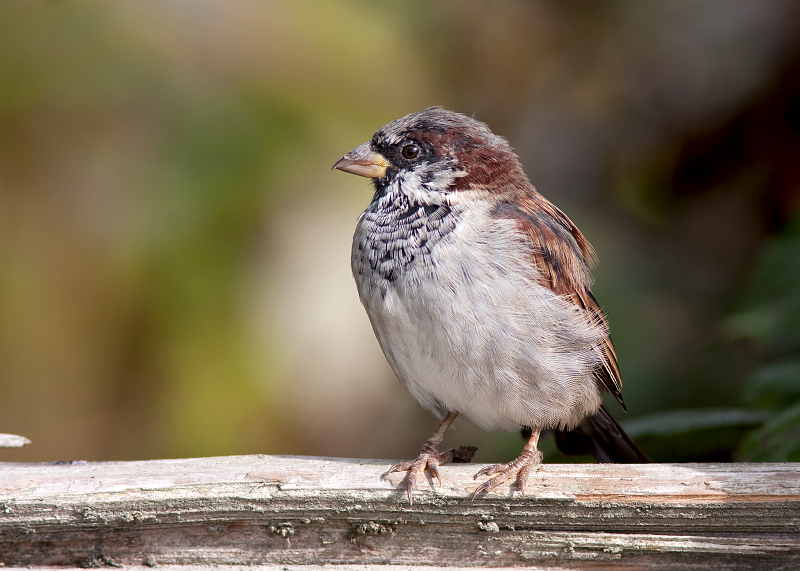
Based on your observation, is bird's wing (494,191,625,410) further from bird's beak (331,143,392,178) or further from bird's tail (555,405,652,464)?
bird's beak (331,143,392,178)

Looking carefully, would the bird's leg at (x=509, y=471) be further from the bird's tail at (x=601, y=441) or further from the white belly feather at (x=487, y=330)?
the bird's tail at (x=601, y=441)

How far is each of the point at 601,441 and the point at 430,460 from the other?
0.94 meters

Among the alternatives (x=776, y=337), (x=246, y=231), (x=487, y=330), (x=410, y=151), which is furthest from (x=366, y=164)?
(x=776, y=337)

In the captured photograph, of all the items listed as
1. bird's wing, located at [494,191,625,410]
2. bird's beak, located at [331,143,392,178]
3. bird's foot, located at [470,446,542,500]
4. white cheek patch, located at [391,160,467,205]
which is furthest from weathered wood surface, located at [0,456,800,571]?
bird's beak, located at [331,143,392,178]

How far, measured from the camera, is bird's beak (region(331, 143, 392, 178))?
308 centimetres

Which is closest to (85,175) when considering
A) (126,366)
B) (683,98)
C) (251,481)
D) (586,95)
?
(126,366)

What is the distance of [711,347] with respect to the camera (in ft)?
13.6

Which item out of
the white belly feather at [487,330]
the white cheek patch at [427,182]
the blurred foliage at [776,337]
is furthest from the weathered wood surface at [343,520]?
the white cheek patch at [427,182]

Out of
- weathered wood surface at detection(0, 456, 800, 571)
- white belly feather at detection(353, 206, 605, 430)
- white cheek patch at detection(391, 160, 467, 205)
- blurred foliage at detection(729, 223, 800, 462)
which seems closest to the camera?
weathered wood surface at detection(0, 456, 800, 571)

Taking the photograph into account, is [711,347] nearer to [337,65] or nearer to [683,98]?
[683,98]

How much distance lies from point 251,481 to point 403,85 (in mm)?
2985

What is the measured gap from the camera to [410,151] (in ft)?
10.0

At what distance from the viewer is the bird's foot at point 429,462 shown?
247 cm

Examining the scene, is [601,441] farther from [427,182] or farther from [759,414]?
[427,182]
